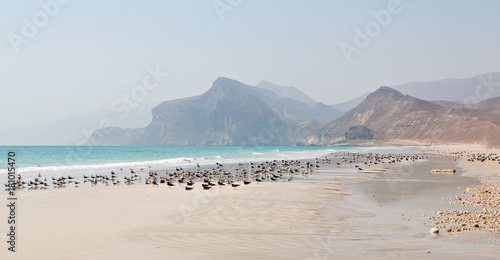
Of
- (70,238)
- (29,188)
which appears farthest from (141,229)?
(29,188)

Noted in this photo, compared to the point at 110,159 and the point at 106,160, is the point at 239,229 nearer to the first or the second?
the point at 106,160

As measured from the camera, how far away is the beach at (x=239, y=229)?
823 cm

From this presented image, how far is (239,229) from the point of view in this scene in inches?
420

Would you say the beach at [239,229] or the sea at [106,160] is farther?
the sea at [106,160]

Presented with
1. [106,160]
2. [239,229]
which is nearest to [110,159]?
[106,160]

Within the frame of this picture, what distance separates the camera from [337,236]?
9.73 meters

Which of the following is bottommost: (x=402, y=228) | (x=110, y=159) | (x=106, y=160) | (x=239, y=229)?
(x=402, y=228)

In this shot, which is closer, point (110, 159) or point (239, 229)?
point (239, 229)

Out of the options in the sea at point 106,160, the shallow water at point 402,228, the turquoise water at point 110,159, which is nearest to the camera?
the shallow water at point 402,228

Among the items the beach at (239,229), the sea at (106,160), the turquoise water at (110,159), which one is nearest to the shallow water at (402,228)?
the beach at (239,229)

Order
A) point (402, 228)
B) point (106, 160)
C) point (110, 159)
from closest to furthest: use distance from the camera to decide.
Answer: point (402, 228) → point (106, 160) → point (110, 159)

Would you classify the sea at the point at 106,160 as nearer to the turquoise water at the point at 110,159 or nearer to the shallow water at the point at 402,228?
the turquoise water at the point at 110,159

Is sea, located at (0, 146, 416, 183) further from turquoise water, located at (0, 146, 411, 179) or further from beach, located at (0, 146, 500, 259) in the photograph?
beach, located at (0, 146, 500, 259)

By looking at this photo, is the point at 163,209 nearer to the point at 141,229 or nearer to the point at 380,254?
the point at 141,229
